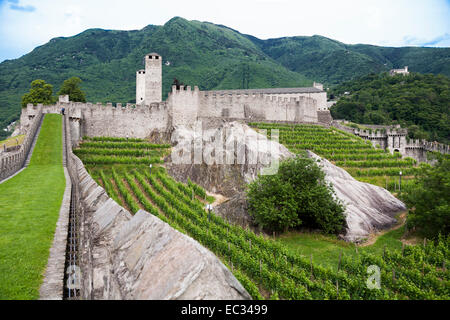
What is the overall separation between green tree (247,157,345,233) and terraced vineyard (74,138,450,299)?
237cm

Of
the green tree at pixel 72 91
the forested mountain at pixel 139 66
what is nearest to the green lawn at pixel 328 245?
the green tree at pixel 72 91

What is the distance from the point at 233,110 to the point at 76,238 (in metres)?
37.3

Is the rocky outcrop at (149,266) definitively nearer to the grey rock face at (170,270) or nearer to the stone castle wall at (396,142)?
the grey rock face at (170,270)

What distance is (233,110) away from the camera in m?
44.0

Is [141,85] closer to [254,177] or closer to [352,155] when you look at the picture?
[254,177]

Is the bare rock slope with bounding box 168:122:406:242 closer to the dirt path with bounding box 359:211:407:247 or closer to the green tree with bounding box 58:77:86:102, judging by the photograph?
the dirt path with bounding box 359:211:407:247

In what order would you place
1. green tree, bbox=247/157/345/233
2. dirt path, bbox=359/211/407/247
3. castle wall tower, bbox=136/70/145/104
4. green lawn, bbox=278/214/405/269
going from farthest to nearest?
castle wall tower, bbox=136/70/145/104
green tree, bbox=247/157/345/233
dirt path, bbox=359/211/407/247
green lawn, bbox=278/214/405/269

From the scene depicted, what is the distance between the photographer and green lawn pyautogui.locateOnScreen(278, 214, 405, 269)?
1811cm

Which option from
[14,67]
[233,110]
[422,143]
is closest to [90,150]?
[233,110]

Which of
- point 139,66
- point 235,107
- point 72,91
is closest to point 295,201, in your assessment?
point 235,107

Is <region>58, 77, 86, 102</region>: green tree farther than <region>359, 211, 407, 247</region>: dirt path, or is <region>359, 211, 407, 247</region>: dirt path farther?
<region>58, 77, 86, 102</region>: green tree

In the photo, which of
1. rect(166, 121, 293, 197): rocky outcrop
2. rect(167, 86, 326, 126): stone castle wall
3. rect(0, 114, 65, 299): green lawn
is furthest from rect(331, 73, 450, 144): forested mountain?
rect(0, 114, 65, 299): green lawn

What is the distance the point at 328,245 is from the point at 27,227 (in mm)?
17187

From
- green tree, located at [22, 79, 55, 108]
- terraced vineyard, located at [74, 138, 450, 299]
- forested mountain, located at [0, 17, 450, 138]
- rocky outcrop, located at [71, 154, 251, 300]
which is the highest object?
forested mountain, located at [0, 17, 450, 138]
